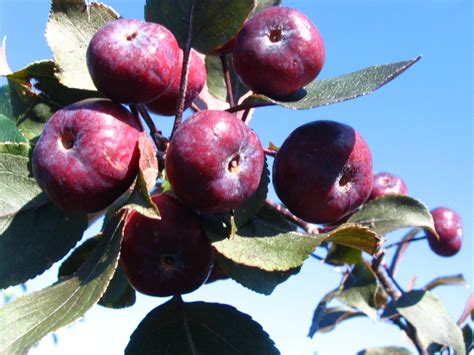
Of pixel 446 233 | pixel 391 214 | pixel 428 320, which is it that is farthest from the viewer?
pixel 446 233

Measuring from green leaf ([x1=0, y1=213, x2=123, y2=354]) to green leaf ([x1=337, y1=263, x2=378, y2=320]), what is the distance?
1.34 metres

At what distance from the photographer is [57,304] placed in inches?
44.8

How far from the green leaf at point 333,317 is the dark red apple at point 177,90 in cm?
225

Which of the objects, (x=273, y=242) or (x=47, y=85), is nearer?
(x=273, y=242)

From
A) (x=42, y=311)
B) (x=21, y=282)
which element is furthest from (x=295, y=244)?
(x=21, y=282)

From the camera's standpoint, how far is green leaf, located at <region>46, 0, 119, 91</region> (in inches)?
55.1

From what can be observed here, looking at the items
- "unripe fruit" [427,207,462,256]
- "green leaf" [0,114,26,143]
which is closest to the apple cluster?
"green leaf" [0,114,26,143]

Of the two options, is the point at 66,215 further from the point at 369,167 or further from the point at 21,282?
the point at 369,167

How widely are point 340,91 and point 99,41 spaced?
1.55 feet

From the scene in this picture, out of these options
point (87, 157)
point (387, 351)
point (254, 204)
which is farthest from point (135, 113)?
point (387, 351)

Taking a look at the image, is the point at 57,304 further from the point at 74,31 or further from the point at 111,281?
the point at 74,31

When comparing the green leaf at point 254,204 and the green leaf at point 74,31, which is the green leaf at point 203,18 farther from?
the green leaf at point 254,204

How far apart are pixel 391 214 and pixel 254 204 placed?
2.53 ft

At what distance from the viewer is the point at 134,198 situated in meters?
1.16
